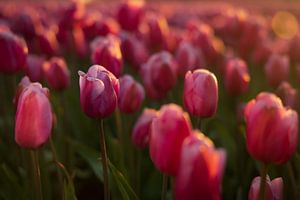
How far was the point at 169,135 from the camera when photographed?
1154 mm

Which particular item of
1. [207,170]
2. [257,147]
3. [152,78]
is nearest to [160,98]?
[152,78]

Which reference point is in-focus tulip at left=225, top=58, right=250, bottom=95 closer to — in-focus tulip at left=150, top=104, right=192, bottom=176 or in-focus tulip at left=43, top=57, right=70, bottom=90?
in-focus tulip at left=43, top=57, right=70, bottom=90

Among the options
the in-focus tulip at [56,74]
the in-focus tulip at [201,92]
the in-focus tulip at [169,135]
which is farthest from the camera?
the in-focus tulip at [56,74]

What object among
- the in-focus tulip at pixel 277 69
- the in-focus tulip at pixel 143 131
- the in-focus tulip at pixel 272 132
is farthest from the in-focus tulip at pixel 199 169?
the in-focus tulip at pixel 277 69

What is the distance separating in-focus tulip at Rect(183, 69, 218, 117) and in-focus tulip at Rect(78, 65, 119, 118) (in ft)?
0.73

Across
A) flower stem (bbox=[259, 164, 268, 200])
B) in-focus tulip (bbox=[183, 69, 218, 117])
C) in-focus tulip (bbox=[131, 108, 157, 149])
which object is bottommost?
in-focus tulip (bbox=[131, 108, 157, 149])

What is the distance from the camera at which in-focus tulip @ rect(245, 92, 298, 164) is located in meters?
1.28

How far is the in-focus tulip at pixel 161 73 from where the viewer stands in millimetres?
2197

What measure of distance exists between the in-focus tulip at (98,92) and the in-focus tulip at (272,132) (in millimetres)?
405

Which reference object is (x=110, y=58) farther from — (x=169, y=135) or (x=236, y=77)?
(x=169, y=135)

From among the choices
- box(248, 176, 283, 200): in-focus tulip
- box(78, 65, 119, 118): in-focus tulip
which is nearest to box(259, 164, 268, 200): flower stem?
box(248, 176, 283, 200): in-focus tulip

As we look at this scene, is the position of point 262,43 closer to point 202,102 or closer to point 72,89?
point 72,89

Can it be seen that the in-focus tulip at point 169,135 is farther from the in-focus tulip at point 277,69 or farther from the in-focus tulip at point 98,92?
the in-focus tulip at point 277,69

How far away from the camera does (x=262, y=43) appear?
351 cm
